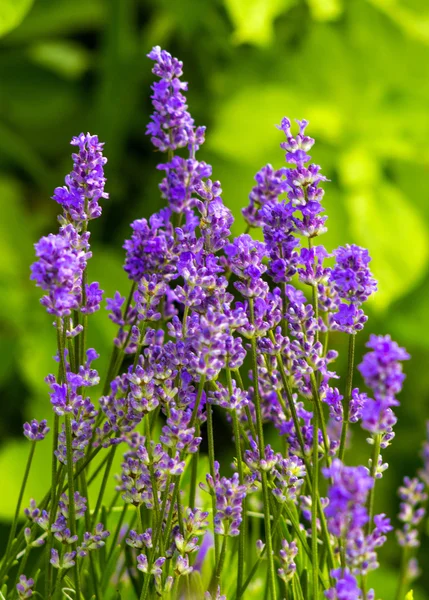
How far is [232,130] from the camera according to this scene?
4.44 ft

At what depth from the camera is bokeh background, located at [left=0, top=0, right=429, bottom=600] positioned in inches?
52.4

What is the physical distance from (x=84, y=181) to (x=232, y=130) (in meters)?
0.95

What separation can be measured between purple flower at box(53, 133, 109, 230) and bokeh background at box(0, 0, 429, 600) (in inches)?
30.9

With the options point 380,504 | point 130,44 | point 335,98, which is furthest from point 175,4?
point 380,504

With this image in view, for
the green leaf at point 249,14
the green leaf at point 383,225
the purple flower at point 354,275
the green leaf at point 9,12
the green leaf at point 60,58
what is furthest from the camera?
the green leaf at point 60,58

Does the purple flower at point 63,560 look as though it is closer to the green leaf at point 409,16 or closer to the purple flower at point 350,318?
the purple flower at point 350,318

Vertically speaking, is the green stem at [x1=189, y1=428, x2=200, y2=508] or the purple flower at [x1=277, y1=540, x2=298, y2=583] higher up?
the green stem at [x1=189, y1=428, x2=200, y2=508]

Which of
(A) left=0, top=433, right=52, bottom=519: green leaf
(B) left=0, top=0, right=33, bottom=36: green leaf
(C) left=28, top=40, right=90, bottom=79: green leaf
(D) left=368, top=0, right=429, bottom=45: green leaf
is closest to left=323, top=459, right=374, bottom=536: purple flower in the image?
(B) left=0, top=0, right=33, bottom=36: green leaf

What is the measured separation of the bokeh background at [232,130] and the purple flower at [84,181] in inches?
30.9

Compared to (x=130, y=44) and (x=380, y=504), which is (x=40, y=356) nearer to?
(x=130, y=44)

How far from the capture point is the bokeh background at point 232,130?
1331mm

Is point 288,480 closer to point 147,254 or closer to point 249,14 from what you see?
point 147,254

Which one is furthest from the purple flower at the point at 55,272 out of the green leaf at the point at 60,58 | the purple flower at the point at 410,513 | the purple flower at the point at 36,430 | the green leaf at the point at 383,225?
the green leaf at the point at 60,58

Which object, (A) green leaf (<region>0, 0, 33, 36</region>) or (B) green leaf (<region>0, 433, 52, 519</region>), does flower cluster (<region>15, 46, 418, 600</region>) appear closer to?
(A) green leaf (<region>0, 0, 33, 36</region>)
